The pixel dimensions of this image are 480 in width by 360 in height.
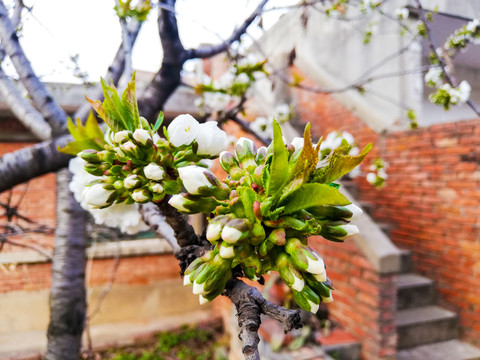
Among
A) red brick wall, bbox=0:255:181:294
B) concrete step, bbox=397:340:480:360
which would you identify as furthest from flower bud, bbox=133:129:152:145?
red brick wall, bbox=0:255:181:294

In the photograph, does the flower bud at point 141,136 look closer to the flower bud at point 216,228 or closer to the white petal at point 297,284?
the flower bud at point 216,228

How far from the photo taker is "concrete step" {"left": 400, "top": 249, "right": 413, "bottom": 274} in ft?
12.7

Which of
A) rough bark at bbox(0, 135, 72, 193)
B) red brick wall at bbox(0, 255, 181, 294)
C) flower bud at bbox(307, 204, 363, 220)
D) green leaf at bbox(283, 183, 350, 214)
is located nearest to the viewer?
green leaf at bbox(283, 183, 350, 214)

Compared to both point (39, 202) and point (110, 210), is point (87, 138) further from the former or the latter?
point (39, 202)

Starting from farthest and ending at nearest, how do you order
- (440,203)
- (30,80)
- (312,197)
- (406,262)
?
(406,262) → (440,203) → (30,80) → (312,197)

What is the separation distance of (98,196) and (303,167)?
1.11ft

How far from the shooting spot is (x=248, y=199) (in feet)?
1.41

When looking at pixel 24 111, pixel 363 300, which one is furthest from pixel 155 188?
pixel 363 300

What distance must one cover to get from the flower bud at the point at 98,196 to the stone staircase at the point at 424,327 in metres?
3.39

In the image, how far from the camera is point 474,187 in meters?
3.16

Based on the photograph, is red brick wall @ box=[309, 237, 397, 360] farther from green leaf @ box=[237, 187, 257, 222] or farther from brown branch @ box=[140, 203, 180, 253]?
green leaf @ box=[237, 187, 257, 222]

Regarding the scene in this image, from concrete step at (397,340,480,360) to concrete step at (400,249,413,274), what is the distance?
0.81 metres

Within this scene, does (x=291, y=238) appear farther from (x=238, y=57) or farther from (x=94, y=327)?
(x=94, y=327)

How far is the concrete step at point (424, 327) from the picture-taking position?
3.23m
